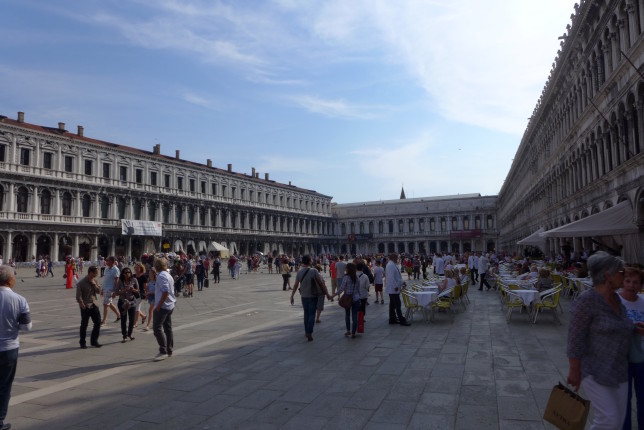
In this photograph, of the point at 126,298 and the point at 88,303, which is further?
the point at 126,298

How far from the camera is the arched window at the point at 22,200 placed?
35.7 meters

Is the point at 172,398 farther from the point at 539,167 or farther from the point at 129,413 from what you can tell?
the point at 539,167

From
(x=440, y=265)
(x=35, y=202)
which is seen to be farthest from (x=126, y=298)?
(x=35, y=202)

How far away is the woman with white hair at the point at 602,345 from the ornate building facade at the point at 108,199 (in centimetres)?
3102

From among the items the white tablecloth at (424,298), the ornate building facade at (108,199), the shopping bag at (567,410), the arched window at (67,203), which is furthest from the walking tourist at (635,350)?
the arched window at (67,203)

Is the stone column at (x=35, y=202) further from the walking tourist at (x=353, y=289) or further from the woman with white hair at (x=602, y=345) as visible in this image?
the woman with white hair at (x=602, y=345)

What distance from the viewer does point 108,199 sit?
42781 mm

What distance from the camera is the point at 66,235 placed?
38.5 m

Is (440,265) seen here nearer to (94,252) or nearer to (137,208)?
(94,252)

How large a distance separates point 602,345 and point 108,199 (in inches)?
1810

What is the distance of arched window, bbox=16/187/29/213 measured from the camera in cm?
3572

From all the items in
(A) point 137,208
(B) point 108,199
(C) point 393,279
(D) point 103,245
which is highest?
(B) point 108,199

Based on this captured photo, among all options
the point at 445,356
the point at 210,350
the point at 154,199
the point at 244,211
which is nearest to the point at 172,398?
the point at 210,350

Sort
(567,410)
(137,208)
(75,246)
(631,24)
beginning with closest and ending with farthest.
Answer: (567,410)
(631,24)
(75,246)
(137,208)
